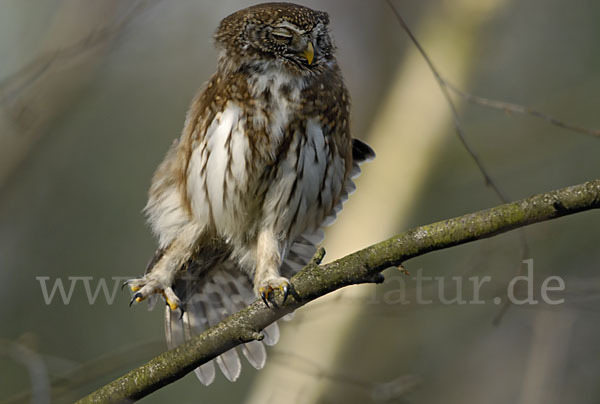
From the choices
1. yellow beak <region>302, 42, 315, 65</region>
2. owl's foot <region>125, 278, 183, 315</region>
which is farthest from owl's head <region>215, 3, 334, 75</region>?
owl's foot <region>125, 278, 183, 315</region>

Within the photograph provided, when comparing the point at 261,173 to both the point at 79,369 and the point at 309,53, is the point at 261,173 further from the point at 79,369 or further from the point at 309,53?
the point at 79,369

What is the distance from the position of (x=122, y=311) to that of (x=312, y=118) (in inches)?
229

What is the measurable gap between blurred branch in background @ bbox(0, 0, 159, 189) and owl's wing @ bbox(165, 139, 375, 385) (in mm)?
1356

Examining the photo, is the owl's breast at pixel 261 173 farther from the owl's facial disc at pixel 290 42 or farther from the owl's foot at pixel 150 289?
the owl's foot at pixel 150 289

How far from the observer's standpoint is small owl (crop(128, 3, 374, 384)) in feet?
12.0

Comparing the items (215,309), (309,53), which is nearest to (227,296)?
(215,309)

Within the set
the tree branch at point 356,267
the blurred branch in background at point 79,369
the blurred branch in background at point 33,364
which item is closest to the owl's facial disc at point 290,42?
the tree branch at point 356,267

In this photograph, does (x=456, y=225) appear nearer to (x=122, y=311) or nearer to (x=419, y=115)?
(x=419, y=115)

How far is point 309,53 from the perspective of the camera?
12.1 ft

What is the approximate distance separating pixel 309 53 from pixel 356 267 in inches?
54.7

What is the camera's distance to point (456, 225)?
8.46 feet

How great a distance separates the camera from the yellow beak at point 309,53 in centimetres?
367

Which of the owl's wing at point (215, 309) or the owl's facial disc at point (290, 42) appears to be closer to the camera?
the owl's facial disc at point (290, 42)

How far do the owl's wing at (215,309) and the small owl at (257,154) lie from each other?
0.26 meters
